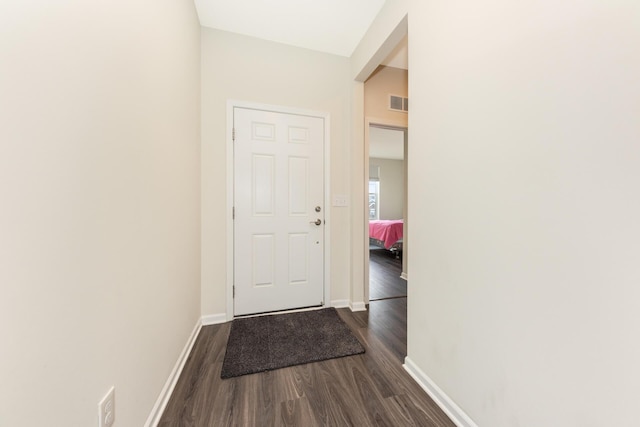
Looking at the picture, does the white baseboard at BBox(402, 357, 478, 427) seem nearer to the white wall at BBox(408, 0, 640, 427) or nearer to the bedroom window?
the white wall at BBox(408, 0, 640, 427)

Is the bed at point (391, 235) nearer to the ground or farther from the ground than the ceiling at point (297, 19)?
nearer to the ground

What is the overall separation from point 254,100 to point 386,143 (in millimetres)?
4004

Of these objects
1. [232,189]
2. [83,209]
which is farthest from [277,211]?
[83,209]

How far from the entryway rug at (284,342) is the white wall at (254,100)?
1.18ft

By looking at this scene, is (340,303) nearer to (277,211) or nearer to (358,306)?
(358,306)

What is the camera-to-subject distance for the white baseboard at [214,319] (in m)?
2.08

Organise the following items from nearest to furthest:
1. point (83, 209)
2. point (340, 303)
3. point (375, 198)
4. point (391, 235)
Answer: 1. point (83, 209)
2. point (340, 303)
3. point (391, 235)
4. point (375, 198)

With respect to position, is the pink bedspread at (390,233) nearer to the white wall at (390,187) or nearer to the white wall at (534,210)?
A: the white wall at (390,187)

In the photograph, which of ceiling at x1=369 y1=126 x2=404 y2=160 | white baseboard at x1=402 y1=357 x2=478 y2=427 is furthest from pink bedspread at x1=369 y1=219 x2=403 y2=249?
white baseboard at x1=402 y1=357 x2=478 y2=427

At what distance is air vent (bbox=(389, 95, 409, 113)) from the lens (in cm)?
264

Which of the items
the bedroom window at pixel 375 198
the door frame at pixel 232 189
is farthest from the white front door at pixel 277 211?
the bedroom window at pixel 375 198

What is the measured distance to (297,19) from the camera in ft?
6.48

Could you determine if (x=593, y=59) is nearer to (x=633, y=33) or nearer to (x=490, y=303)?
(x=633, y=33)

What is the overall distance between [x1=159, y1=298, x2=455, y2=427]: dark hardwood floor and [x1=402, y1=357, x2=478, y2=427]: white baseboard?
3 cm
